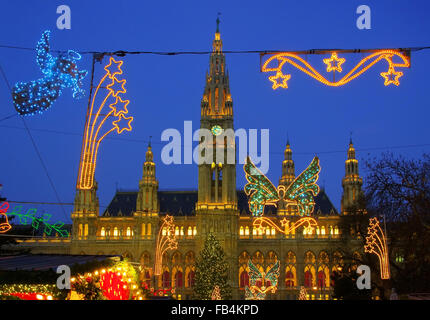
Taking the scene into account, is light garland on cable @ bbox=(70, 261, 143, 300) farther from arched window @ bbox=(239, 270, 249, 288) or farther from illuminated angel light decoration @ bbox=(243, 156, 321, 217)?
arched window @ bbox=(239, 270, 249, 288)

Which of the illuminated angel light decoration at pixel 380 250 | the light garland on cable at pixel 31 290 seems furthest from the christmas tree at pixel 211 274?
the light garland on cable at pixel 31 290

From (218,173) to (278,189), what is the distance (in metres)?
16.1

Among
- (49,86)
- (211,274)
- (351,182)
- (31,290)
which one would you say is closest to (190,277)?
(211,274)

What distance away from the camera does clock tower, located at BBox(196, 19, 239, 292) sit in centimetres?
7375

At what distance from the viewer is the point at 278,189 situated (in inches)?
2479

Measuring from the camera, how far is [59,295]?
61.1 ft

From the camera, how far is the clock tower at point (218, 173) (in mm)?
73750

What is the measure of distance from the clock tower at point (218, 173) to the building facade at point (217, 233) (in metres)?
0.14

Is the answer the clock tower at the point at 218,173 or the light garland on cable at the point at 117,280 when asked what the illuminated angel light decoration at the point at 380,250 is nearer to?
the light garland on cable at the point at 117,280

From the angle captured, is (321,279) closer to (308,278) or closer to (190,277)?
(308,278)

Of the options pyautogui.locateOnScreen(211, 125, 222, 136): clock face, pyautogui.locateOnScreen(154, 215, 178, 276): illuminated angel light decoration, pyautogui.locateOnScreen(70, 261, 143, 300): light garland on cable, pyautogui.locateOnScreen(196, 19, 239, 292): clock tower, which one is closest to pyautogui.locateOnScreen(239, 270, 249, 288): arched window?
pyautogui.locateOnScreen(196, 19, 239, 292): clock tower

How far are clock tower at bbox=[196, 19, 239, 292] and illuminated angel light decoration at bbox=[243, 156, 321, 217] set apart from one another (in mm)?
9464

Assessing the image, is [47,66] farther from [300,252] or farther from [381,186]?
[300,252]
